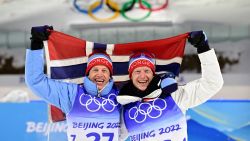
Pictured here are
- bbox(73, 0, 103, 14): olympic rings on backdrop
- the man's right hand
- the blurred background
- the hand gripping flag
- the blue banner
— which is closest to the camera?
the man's right hand

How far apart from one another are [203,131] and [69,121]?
1.69m

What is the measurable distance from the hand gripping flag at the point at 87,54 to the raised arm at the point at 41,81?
0.80 ft

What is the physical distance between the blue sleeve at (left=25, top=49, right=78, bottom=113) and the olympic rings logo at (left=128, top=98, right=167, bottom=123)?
390 mm

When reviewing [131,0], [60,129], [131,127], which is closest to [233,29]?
[131,0]

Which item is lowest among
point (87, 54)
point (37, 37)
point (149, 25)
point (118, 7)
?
point (87, 54)

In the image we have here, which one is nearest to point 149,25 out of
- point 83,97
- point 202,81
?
point 202,81

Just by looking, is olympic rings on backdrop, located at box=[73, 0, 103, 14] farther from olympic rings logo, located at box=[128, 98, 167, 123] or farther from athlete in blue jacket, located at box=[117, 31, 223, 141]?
olympic rings logo, located at box=[128, 98, 167, 123]

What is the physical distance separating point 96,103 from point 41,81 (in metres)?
0.37

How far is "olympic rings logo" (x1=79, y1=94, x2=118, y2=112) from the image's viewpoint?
2.80 metres

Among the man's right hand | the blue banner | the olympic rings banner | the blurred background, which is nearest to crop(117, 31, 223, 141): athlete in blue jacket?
the man's right hand

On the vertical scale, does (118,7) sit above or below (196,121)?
above

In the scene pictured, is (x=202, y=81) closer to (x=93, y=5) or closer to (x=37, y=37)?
(x=37, y=37)

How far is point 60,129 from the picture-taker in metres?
3.92

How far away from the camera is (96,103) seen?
2.80 metres
